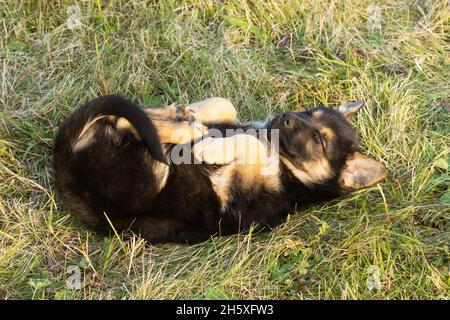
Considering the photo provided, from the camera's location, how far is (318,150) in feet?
15.7

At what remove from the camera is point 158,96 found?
5492mm

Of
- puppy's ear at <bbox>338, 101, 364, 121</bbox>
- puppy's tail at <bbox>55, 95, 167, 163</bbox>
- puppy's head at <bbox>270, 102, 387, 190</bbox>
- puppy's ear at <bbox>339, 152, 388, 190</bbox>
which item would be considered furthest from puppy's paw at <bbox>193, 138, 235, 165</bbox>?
puppy's ear at <bbox>338, 101, 364, 121</bbox>

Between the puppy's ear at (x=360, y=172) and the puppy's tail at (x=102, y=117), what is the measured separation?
1.38 m

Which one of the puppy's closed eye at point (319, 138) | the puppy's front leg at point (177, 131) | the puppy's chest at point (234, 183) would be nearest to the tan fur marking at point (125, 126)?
the puppy's front leg at point (177, 131)

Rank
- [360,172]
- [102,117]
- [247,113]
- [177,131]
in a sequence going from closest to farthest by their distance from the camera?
[102,117] → [177,131] → [360,172] → [247,113]

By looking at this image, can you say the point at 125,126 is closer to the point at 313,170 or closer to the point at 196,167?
the point at 196,167

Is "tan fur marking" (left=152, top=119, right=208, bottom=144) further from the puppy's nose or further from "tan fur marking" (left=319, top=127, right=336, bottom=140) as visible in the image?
"tan fur marking" (left=319, top=127, right=336, bottom=140)

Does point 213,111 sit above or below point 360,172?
above

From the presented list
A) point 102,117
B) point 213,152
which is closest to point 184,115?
point 213,152

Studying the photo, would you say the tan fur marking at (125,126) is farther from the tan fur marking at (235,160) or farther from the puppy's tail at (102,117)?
the tan fur marking at (235,160)

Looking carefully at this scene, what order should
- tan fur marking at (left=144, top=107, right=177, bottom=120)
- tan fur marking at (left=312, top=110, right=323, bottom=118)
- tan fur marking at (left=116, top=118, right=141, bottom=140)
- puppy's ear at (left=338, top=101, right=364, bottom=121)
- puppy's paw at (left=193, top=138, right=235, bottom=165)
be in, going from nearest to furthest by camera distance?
tan fur marking at (left=116, top=118, right=141, bottom=140) → puppy's paw at (left=193, top=138, right=235, bottom=165) → tan fur marking at (left=144, top=107, right=177, bottom=120) → tan fur marking at (left=312, top=110, right=323, bottom=118) → puppy's ear at (left=338, top=101, right=364, bottom=121)

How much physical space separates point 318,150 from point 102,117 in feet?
5.26

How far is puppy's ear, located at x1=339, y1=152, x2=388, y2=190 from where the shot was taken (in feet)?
15.1

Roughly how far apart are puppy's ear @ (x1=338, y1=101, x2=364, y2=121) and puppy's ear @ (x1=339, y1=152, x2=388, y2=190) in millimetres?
412
